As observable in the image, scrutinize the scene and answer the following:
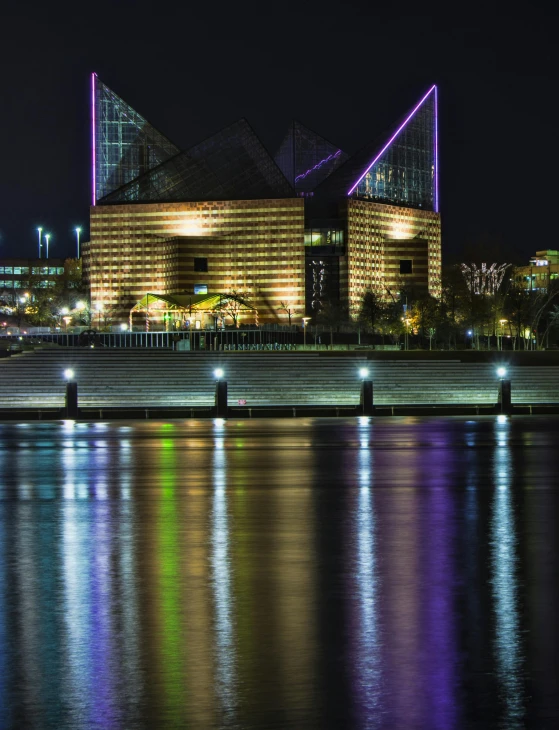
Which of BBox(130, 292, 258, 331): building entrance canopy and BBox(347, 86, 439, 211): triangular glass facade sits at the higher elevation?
BBox(347, 86, 439, 211): triangular glass facade

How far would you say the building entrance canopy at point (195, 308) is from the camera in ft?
278

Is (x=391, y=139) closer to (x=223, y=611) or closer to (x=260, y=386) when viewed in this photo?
(x=260, y=386)

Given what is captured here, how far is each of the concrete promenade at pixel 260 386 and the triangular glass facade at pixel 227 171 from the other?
50.0 meters

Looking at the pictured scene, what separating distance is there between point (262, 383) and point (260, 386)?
9.9 inches

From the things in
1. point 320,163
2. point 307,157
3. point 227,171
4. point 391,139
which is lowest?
point 227,171

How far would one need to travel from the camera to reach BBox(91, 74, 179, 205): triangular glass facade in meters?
99.6

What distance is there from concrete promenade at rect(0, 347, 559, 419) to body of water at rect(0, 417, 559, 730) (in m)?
19.7

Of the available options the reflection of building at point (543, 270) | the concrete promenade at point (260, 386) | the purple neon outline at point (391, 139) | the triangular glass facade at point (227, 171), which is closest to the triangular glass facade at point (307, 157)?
the purple neon outline at point (391, 139)

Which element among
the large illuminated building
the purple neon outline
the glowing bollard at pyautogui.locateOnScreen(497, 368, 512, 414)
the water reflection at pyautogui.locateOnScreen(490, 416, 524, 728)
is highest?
the purple neon outline

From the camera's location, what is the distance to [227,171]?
310 feet

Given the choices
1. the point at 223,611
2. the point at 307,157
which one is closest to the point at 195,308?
the point at 307,157

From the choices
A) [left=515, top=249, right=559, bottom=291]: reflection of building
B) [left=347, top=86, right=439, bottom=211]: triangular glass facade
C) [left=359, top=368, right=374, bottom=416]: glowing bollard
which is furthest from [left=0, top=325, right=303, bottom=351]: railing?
[left=515, top=249, right=559, bottom=291]: reflection of building

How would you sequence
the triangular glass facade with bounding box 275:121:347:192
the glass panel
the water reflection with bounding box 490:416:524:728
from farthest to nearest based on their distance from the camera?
the triangular glass facade with bounding box 275:121:347:192, the glass panel, the water reflection with bounding box 490:416:524:728

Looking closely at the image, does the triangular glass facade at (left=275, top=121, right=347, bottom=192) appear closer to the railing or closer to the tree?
the tree
